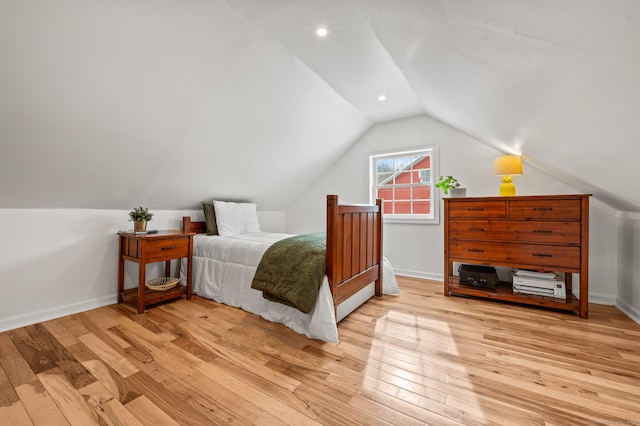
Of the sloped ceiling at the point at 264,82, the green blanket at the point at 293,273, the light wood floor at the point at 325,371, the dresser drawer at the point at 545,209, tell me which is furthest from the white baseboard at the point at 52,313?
the dresser drawer at the point at 545,209

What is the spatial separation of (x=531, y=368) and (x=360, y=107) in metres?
2.97

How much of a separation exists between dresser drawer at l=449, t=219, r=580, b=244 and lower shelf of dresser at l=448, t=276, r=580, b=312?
52 cm

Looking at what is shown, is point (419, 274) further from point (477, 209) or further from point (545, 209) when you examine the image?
point (545, 209)

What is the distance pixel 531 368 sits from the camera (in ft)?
5.22

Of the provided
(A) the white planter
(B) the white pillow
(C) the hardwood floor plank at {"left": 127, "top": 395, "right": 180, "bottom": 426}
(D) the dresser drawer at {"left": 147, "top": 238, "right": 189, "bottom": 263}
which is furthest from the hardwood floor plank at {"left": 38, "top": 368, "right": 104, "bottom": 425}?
(A) the white planter

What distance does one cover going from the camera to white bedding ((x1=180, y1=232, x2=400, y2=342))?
6.36 ft

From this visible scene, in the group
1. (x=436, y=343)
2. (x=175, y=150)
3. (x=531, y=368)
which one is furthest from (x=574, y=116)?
(x=175, y=150)

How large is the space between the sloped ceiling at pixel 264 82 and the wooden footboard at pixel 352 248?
1.21 m

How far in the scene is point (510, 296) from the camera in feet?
8.56

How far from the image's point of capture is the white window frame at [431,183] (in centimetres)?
359

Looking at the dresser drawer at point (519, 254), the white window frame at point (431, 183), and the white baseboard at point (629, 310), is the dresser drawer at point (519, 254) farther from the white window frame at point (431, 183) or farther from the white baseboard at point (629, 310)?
the white window frame at point (431, 183)

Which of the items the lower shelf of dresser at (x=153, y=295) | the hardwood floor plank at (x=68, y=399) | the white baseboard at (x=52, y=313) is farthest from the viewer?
the lower shelf of dresser at (x=153, y=295)

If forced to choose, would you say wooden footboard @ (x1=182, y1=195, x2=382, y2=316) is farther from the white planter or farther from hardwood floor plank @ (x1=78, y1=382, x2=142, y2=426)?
hardwood floor plank @ (x1=78, y1=382, x2=142, y2=426)

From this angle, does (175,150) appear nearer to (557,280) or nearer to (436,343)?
(436,343)
